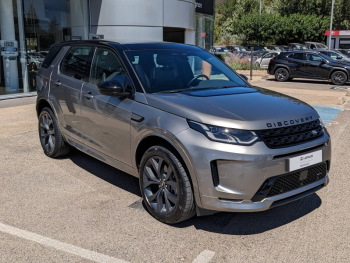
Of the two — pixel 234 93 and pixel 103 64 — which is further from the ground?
pixel 103 64

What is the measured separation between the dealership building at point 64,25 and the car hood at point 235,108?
8.43 m

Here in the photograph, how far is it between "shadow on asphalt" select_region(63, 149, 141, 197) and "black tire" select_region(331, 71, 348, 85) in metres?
14.8

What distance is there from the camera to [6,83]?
12625 mm

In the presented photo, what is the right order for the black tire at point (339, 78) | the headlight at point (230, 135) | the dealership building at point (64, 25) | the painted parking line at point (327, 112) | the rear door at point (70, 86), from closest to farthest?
the headlight at point (230, 135)
the rear door at point (70, 86)
the painted parking line at point (327, 112)
the dealership building at point (64, 25)
the black tire at point (339, 78)

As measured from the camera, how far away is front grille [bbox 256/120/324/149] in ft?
10.8

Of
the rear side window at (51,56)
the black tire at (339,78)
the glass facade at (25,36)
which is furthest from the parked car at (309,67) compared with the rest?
the rear side window at (51,56)

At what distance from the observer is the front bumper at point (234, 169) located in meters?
3.17

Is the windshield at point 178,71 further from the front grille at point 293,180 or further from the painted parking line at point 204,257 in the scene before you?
the painted parking line at point 204,257

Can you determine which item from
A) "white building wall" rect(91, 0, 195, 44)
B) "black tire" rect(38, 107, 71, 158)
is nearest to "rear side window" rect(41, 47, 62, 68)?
"black tire" rect(38, 107, 71, 158)

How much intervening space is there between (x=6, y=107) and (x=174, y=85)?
7973mm

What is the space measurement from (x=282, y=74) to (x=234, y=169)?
55.9 feet

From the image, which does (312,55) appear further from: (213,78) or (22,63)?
(213,78)

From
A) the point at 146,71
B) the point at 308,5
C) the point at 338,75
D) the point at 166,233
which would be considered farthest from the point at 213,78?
the point at 308,5

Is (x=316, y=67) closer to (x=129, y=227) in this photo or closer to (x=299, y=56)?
(x=299, y=56)
